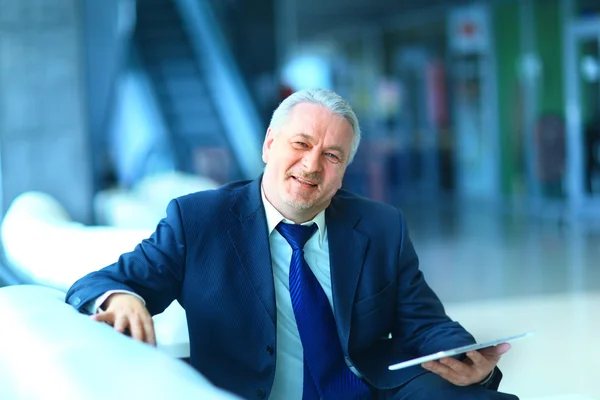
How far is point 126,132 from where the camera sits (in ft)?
60.4

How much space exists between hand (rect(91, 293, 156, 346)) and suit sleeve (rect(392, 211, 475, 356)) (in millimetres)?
770

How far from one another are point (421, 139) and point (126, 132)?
7.72 meters

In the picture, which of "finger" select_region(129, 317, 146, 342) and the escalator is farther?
the escalator

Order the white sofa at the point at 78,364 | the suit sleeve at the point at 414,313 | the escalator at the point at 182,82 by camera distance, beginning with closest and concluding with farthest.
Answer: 1. the white sofa at the point at 78,364
2. the suit sleeve at the point at 414,313
3. the escalator at the point at 182,82

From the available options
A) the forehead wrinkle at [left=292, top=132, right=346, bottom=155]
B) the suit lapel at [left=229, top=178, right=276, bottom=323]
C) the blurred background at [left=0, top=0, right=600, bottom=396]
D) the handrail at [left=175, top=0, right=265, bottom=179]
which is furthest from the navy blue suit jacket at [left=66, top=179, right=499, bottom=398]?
the handrail at [left=175, top=0, right=265, bottom=179]

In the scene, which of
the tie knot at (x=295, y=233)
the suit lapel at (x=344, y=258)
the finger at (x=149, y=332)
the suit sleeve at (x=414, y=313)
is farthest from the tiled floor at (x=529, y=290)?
the finger at (x=149, y=332)

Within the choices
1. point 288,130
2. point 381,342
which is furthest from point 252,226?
point 381,342

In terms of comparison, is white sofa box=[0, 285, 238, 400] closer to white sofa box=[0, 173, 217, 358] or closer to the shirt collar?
the shirt collar

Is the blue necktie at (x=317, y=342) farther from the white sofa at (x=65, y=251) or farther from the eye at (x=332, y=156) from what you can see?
the white sofa at (x=65, y=251)

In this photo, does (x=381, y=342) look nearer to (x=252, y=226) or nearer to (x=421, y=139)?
(x=252, y=226)

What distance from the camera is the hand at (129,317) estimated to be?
6.82ft

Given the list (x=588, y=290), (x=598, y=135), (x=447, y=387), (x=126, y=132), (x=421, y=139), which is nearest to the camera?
(x=447, y=387)

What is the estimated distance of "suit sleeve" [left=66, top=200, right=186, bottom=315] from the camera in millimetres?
2252

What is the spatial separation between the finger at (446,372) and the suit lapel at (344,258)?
29 centimetres
